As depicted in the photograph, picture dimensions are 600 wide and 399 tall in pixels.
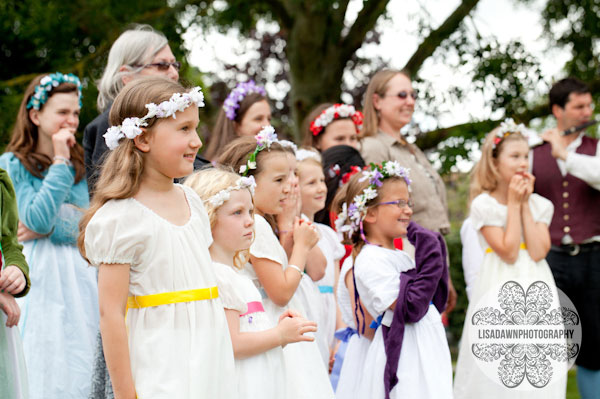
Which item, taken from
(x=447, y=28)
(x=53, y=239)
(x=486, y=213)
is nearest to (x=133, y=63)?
(x=53, y=239)

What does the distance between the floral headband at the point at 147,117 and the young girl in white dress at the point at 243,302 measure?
0.60 metres

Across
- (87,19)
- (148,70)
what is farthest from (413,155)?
A: (87,19)

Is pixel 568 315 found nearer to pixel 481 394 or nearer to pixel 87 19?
pixel 481 394

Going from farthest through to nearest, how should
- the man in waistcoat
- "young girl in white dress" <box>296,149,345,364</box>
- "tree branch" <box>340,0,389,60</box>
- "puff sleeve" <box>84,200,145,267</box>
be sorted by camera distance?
"tree branch" <box>340,0,389,60</box> → the man in waistcoat → "young girl in white dress" <box>296,149,345,364</box> → "puff sleeve" <box>84,200,145,267</box>

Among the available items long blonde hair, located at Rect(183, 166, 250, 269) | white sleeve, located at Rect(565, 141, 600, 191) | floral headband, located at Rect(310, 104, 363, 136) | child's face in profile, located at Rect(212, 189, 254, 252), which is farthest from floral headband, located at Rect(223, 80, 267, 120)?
white sleeve, located at Rect(565, 141, 600, 191)

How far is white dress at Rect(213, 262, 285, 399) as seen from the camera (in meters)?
3.18

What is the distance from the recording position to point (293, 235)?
13.3ft

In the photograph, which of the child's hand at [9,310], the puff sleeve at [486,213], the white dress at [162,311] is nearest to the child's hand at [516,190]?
the puff sleeve at [486,213]

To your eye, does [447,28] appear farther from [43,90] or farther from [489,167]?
[43,90]

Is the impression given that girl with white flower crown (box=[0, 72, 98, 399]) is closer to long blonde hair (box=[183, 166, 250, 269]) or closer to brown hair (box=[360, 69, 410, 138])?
long blonde hair (box=[183, 166, 250, 269])

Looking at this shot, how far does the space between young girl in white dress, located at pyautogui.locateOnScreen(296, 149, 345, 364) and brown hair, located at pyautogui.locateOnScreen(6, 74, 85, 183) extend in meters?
1.45

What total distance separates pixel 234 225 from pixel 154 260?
26.8 inches

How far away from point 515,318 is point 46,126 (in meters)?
3.35

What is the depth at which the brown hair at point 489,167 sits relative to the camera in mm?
5520
